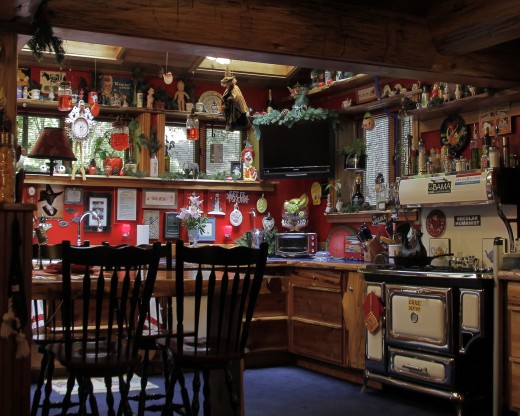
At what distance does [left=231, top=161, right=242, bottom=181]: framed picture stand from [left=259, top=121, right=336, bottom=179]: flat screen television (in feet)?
0.79

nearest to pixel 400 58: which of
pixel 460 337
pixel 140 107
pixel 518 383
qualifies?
pixel 460 337

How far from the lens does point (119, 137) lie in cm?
638

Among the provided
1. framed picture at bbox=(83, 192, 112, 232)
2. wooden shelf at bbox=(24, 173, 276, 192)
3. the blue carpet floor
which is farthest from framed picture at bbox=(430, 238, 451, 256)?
framed picture at bbox=(83, 192, 112, 232)

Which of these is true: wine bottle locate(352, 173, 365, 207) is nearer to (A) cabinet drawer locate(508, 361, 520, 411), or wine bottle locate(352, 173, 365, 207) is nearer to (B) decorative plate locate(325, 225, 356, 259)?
(B) decorative plate locate(325, 225, 356, 259)

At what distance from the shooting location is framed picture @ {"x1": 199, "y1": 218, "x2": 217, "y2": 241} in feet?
22.7

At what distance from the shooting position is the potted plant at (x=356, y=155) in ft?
21.1

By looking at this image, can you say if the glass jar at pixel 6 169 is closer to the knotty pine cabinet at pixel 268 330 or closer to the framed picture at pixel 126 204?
the knotty pine cabinet at pixel 268 330

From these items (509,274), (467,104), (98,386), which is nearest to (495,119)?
(467,104)

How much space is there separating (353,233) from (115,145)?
2356 millimetres

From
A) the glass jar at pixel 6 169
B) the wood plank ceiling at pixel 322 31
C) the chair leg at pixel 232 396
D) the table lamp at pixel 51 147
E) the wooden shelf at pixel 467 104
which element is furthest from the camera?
the wooden shelf at pixel 467 104

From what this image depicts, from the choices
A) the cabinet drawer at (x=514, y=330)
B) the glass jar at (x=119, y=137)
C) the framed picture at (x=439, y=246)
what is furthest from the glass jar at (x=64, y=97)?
the cabinet drawer at (x=514, y=330)

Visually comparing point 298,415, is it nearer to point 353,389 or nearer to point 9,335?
point 353,389

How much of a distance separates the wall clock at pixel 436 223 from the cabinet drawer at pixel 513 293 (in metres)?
1.34

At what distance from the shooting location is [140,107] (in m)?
6.56
